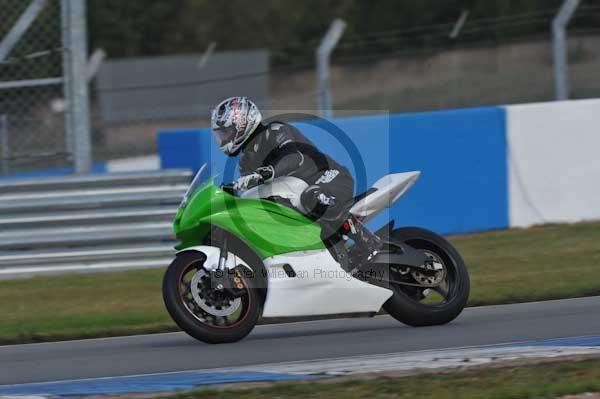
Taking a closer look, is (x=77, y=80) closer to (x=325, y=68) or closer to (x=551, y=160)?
(x=325, y=68)

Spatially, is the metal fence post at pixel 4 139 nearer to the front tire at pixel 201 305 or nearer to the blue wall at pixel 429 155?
the blue wall at pixel 429 155

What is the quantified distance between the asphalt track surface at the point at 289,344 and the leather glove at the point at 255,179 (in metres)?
1.00

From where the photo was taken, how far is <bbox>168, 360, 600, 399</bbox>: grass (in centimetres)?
562

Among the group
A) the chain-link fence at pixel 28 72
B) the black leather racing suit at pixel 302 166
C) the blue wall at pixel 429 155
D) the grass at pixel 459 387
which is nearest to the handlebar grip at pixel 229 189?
the black leather racing suit at pixel 302 166

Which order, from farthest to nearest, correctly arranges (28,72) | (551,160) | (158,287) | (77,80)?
(551,160) → (28,72) → (77,80) → (158,287)

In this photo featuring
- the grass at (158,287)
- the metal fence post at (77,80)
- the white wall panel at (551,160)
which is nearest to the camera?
the grass at (158,287)

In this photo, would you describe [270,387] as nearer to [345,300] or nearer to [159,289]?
[345,300]

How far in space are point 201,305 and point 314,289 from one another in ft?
2.35

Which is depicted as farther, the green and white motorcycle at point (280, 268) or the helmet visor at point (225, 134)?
the helmet visor at point (225, 134)

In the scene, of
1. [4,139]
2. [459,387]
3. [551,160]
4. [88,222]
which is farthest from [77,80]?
[459,387]

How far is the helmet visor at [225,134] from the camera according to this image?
24.1 ft

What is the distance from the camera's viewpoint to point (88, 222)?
11.5m

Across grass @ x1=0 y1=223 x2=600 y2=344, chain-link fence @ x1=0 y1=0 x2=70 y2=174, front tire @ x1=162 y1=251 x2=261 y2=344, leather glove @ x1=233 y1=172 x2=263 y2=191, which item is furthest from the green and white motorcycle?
chain-link fence @ x1=0 y1=0 x2=70 y2=174

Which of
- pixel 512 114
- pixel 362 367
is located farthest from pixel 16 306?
pixel 512 114
